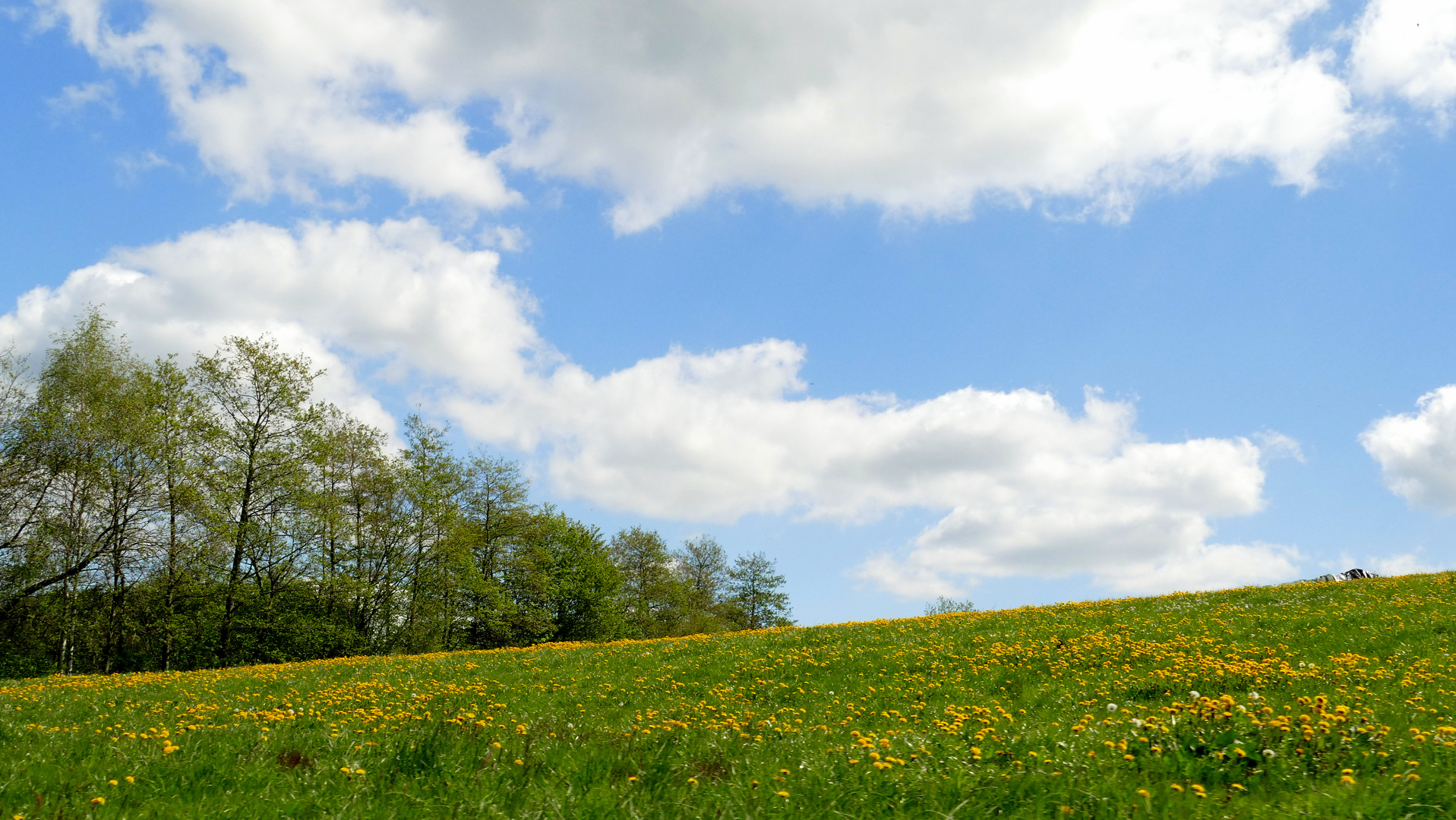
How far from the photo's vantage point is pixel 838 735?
8492 mm

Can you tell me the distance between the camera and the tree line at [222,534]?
32406 millimetres

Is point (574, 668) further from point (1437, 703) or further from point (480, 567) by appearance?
point (480, 567)

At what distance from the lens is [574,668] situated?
1883 cm

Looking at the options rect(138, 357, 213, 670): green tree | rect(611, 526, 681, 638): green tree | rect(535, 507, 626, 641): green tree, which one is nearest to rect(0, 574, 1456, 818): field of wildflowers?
rect(138, 357, 213, 670): green tree

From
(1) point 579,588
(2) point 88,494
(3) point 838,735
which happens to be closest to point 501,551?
(1) point 579,588

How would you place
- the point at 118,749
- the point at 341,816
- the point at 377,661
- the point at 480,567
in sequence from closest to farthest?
the point at 341,816, the point at 118,749, the point at 377,661, the point at 480,567

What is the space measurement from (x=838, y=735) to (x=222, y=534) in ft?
111

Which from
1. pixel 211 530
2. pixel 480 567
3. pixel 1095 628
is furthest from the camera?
pixel 480 567

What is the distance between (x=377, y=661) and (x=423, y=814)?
19.8 m

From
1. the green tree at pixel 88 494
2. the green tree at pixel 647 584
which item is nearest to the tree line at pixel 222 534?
the green tree at pixel 88 494

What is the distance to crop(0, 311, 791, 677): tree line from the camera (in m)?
32.4

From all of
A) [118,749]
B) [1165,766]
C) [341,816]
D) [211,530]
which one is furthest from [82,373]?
[1165,766]

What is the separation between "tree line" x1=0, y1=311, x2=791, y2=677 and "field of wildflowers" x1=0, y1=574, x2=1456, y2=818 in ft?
61.5

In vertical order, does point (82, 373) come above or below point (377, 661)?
above
